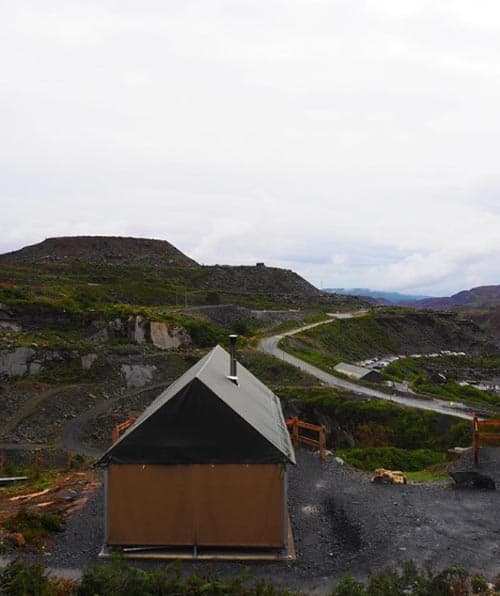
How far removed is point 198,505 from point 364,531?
3954 millimetres

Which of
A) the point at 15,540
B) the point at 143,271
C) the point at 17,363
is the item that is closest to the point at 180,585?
the point at 15,540

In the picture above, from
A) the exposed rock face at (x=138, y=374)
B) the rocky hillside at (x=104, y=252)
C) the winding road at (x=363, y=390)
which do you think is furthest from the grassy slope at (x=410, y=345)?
the rocky hillside at (x=104, y=252)

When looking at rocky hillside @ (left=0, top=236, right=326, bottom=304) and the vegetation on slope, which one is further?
rocky hillside @ (left=0, top=236, right=326, bottom=304)

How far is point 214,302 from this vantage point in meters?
78.5

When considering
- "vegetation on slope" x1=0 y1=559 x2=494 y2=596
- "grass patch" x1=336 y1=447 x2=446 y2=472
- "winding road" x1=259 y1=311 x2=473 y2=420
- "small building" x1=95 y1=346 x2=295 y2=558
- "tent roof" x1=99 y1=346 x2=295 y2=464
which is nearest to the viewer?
"vegetation on slope" x1=0 y1=559 x2=494 y2=596

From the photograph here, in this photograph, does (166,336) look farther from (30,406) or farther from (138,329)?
(30,406)

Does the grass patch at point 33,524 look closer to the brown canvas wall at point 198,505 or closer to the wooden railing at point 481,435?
the brown canvas wall at point 198,505

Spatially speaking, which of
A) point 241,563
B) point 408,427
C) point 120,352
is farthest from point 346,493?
point 120,352

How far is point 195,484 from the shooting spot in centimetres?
1159

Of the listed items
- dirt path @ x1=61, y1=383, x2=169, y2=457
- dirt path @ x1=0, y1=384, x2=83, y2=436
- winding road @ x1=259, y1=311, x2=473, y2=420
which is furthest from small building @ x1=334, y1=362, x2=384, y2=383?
dirt path @ x1=0, y1=384, x2=83, y2=436

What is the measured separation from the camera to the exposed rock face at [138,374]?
37906 millimetres

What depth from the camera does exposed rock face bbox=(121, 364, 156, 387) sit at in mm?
37906

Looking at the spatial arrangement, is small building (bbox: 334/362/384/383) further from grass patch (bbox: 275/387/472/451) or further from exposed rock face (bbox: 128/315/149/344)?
exposed rock face (bbox: 128/315/149/344)

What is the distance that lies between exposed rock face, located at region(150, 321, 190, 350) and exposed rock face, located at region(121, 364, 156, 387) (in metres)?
8.00
